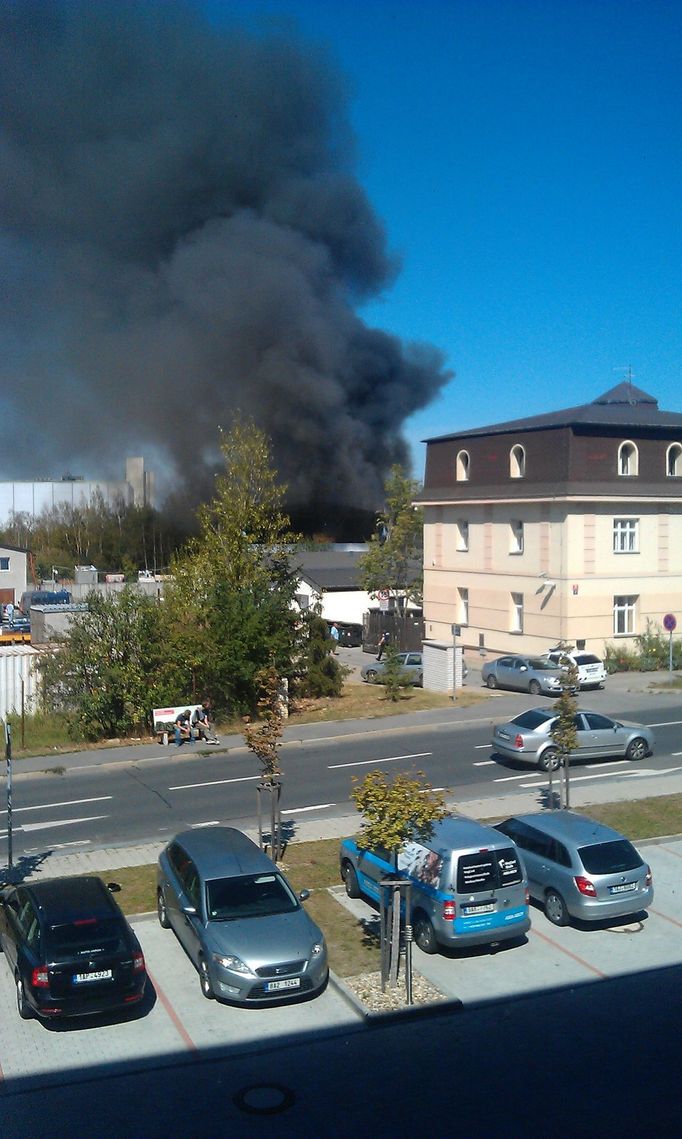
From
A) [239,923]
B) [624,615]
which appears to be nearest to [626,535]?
[624,615]

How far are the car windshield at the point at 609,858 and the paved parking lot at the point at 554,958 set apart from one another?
22.1 inches

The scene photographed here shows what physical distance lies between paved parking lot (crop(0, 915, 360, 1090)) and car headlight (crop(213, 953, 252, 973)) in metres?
0.31

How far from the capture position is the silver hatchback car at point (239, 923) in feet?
24.8

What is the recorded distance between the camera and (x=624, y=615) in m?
29.0

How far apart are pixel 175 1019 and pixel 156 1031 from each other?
210 millimetres

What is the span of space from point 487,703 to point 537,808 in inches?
354

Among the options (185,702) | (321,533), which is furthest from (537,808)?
(321,533)

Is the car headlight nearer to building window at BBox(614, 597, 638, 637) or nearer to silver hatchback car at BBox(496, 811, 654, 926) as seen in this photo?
silver hatchback car at BBox(496, 811, 654, 926)

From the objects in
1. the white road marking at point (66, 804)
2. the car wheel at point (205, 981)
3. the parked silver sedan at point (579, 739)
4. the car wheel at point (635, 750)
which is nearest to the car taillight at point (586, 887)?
the car wheel at point (205, 981)

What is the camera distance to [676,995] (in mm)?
7902

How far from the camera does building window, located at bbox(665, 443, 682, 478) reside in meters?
29.6

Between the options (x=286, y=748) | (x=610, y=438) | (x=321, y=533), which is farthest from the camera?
(x=321, y=533)

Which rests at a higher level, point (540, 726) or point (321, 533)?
point (321, 533)

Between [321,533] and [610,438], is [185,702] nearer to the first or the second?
[610,438]
